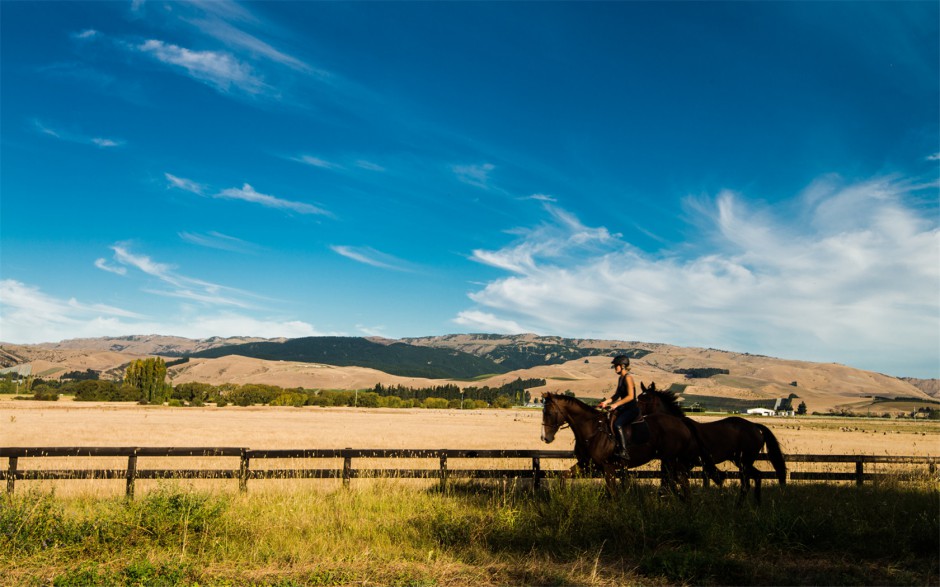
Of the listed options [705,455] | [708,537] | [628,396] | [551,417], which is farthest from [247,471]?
[705,455]

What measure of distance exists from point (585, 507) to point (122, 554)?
6.67m

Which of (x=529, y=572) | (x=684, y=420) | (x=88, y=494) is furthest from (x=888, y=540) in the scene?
(x=88, y=494)

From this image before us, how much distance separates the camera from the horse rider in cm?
1112

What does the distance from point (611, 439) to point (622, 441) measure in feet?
0.82

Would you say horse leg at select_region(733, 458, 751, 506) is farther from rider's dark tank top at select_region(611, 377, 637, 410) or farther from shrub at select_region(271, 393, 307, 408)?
shrub at select_region(271, 393, 307, 408)

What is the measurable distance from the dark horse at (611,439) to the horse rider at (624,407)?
18 centimetres

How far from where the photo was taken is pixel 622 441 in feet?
36.6

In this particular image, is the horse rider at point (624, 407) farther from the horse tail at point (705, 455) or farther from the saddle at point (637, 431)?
the horse tail at point (705, 455)

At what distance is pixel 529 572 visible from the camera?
740cm

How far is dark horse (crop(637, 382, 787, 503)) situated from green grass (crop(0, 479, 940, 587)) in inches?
75.0

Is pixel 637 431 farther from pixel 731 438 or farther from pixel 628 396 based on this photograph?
pixel 731 438

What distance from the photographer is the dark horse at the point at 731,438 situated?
1213 cm

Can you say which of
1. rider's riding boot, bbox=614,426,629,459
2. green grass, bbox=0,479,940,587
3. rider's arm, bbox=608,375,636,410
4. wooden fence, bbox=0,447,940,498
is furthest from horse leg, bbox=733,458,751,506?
rider's arm, bbox=608,375,636,410

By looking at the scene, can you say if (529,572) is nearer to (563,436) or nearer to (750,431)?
(750,431)
